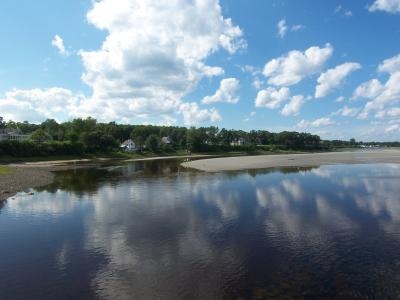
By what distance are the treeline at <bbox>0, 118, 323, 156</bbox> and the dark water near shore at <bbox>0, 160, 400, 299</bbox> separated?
72.9 metres

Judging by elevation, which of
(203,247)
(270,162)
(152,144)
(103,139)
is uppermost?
(103,139)

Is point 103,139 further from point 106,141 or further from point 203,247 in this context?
point 203,247

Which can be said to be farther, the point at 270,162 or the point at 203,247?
the point at 270,162

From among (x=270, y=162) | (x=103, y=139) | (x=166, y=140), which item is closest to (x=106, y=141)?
(x=103, y=139)

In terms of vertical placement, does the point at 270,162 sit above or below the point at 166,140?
below

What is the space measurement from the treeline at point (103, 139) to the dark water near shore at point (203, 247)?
2871 inches

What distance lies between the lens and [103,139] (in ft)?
384

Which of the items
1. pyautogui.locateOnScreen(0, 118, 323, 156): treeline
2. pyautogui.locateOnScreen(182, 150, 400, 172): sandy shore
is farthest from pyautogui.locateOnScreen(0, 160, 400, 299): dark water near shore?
pyautogui.locateOnScreen(0, 118, 323, 156): treeline

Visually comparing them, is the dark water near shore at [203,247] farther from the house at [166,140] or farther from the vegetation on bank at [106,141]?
the house at [166,140]

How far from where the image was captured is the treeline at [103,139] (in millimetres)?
97188

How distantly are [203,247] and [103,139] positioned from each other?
350 ft

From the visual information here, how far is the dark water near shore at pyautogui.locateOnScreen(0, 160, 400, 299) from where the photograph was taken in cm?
1244

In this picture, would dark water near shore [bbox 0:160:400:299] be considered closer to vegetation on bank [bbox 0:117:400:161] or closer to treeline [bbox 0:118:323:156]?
vegetation on bank [bbox 0:117:400:161]

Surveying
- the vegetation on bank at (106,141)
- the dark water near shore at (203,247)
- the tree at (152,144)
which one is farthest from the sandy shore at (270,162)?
the tree at (152,144)
